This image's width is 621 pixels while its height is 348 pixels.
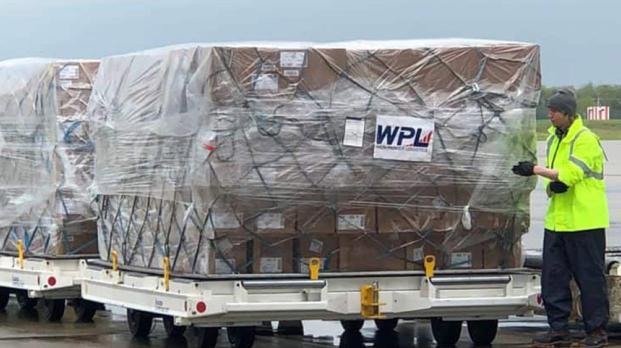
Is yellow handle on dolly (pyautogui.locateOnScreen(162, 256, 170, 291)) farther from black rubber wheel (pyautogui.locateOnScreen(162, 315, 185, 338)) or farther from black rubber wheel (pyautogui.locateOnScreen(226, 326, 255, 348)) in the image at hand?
black rubber wheel (pyautogui.locateOnScreen(162, 315, 185, 338))

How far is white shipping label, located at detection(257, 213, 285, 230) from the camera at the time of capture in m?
10.5

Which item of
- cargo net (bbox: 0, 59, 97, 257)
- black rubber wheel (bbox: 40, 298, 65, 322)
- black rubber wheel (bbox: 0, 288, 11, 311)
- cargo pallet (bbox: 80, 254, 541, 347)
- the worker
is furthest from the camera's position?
black rubber wheel (bbox: 0, 288, 11, 311)

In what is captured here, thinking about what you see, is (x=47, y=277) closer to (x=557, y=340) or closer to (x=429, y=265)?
(x=429, y=265)

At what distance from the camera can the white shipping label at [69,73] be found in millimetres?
13734

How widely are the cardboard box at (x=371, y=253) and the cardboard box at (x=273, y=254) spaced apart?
1.28 ft

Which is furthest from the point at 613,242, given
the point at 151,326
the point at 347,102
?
the point at 347,102

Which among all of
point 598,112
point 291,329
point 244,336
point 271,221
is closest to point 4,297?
point 291,329

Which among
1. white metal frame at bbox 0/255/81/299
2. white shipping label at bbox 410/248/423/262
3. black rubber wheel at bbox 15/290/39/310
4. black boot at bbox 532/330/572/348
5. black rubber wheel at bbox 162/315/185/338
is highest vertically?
white shipping label at bbox 410/248/423/262

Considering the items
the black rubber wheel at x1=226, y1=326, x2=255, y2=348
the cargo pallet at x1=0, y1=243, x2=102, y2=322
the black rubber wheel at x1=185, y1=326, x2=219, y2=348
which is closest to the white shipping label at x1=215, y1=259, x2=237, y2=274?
the black rubber wheel at x1=185, y1=326, x2=219, y2=348

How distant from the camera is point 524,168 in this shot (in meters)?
10.5

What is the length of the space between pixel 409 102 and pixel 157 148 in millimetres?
1959

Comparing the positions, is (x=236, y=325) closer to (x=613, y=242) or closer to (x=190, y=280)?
(x=190, y=280)

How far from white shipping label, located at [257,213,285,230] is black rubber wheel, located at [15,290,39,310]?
5.63m

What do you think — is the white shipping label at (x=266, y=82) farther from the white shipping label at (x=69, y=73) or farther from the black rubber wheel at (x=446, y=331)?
the white shipping label at (x=69, y=73)
